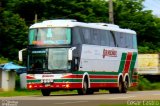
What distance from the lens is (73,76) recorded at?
31969 millimetres

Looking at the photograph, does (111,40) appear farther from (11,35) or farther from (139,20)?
(139,20)

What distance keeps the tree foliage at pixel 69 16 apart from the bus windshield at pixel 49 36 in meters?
15.7

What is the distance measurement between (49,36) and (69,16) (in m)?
20.6

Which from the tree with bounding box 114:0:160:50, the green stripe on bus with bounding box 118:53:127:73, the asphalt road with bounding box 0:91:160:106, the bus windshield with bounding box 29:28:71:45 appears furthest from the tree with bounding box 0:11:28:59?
the asphalt road with bounding box 0:91:160:106

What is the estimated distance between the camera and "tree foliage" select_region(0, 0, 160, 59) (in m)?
48.9

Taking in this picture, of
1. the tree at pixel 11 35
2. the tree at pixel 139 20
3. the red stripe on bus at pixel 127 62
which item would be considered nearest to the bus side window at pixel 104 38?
the red stripe on bus at pixel 127 62

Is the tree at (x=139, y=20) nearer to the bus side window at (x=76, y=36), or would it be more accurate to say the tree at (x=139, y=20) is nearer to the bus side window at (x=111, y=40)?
the bus side window at (x=111, y=40)

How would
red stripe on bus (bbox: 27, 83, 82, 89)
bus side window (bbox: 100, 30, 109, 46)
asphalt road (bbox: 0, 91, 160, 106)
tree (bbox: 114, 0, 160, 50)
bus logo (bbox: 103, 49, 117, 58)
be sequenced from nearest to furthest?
asphalt road (bbox: 0, 91, 160, 106), red stripe on bus (bbox: 27, 83, 82, 89), bus side window (bbox: 100, 30, 109, 46), bus logo (bbox: 103, 49, 117, 58), tree (bbox: 114, 0, 160, 50)

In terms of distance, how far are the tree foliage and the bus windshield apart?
15.7m

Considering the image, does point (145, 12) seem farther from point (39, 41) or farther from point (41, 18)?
point (39, 41)

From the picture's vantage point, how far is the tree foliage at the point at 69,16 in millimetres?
48906

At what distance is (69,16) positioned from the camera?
52.7m

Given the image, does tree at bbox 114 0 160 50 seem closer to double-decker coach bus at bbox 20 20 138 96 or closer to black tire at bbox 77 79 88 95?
double-decker coach bus at bbox 20 20 138 96

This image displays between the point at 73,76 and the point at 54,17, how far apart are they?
68.8 feet
